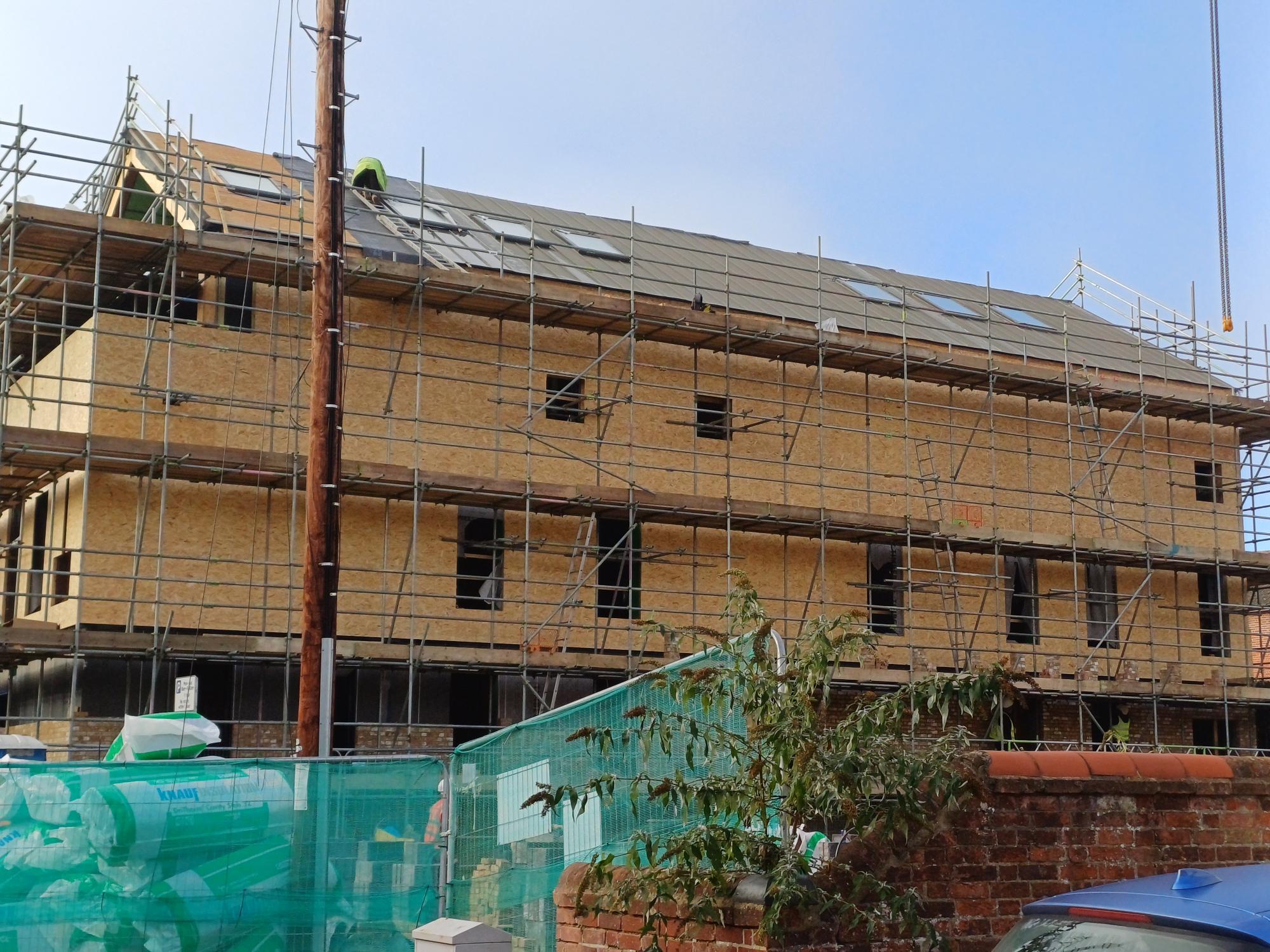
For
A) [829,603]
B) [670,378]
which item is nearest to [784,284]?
[670,378]

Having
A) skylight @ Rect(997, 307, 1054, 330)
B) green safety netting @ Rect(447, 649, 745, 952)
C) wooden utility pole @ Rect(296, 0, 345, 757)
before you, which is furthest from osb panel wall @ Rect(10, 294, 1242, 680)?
green safety netting @ Rect(447, 649, 745, 952)

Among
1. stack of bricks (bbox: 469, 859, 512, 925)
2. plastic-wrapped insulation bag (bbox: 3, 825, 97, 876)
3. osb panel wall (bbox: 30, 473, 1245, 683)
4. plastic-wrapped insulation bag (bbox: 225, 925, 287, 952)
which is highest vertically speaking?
osb panel wall (bbox: 30, 473, 1245, 683)

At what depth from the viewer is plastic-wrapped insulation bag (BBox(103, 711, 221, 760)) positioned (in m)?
13.9

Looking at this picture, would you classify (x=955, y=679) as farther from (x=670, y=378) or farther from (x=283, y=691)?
(x=670, y=378)

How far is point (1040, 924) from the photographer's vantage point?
18.8 ft

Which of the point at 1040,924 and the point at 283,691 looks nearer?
the point at 1040,924

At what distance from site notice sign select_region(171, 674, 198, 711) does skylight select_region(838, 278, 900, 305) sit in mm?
17427

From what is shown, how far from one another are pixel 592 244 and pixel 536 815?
19.4 meters

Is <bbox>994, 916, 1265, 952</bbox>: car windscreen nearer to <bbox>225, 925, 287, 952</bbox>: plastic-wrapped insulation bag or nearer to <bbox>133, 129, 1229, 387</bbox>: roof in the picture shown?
<bbox>225, 925, 287, 952</bbox>: plastic-wrapped insulation bag

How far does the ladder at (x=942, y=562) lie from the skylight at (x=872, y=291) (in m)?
4.64

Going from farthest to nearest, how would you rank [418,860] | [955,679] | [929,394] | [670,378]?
1. [929,394]
2. [670,378]
3. [418,860]
4. [955,679]

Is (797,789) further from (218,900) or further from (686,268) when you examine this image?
(686,268)

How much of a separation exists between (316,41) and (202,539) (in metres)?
8.14

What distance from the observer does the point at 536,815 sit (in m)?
9.62
